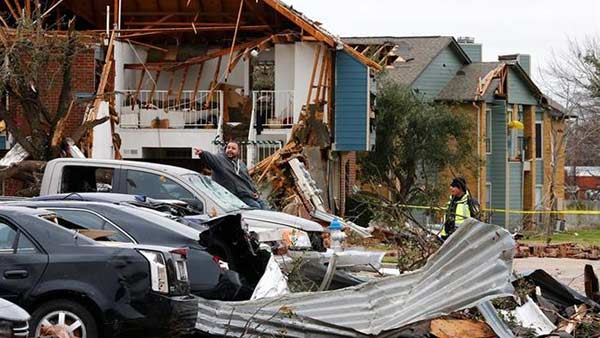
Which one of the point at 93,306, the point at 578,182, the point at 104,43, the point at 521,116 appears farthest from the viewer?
the point at 578,182

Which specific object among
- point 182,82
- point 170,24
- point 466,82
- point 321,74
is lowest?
point 182,82

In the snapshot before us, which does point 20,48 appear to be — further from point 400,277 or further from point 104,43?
point 400,277

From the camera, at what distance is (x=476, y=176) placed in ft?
154

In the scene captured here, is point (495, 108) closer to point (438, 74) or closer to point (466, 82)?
point (466, 82)

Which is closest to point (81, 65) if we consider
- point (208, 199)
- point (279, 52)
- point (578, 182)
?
point (279, 52)

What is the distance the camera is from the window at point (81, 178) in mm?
17031

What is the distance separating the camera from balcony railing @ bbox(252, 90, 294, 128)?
32.3 m

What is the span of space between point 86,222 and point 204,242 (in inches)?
46.4

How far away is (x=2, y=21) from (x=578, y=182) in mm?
64588

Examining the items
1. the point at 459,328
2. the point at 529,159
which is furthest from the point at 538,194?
the point at 459,328

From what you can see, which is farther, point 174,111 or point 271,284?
point 174,111

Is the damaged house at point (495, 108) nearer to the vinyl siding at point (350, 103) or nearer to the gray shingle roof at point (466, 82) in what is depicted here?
the gray shingle roof at point (466, 82)

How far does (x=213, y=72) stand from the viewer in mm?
33375

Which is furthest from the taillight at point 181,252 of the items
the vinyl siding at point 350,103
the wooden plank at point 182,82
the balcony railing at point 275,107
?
the vinyl siding at point 350,103
